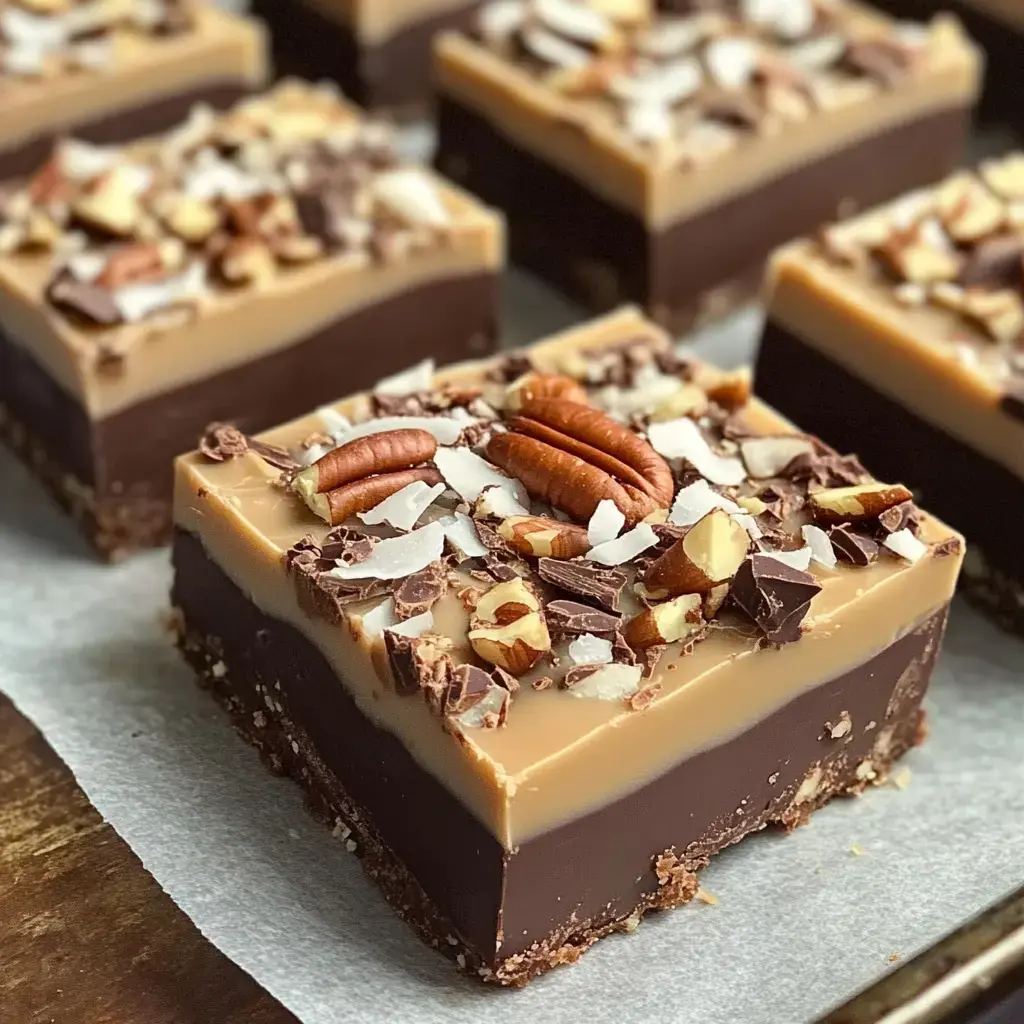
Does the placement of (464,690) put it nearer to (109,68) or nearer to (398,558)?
(398,558)

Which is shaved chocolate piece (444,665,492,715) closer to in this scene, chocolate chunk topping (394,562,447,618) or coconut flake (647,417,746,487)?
chocolate chunk topping (394,562,447,618)

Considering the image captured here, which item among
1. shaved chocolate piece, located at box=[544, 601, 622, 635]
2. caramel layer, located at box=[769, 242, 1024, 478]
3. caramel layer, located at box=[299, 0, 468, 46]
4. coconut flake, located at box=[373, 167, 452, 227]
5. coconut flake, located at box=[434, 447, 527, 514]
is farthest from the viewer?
caramel layer, located at box=[299, 0, 468, 46]

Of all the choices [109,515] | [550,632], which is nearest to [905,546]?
[550,632]

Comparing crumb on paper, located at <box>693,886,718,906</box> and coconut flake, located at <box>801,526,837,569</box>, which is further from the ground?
coconut flake, located at <box>801,526,837,569</box>

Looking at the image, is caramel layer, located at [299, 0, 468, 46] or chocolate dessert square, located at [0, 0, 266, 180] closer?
chocolate dessert square, located at [0, 0, 266, 180]

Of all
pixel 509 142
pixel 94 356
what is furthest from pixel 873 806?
pixel 509 142

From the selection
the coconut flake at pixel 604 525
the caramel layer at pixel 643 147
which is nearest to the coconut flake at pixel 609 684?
the coconut flake at pixel 604 525

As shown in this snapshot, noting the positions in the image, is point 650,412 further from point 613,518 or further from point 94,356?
point 94,356

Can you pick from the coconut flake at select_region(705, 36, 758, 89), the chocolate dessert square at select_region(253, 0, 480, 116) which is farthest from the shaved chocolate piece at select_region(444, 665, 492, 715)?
the chocolate dessert square at select_region(253, 0, 480, 116)
